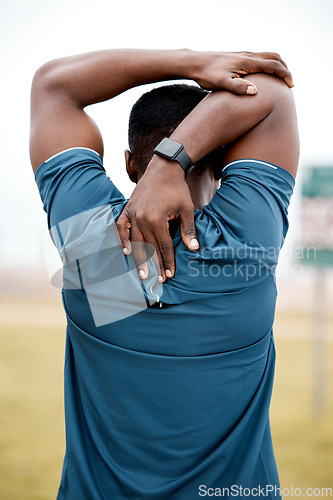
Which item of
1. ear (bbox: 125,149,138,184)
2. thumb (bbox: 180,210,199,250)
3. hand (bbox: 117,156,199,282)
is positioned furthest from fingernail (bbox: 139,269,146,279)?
ear (bbox: 125,149,138,184)

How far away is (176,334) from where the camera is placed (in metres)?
0.89

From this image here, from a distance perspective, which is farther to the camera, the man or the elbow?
the elbow

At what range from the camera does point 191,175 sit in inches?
40.1

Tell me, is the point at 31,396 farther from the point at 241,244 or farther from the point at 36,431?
the point at 241,244

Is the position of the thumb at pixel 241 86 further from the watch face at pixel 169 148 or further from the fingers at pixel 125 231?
the fingers at pixel 125 231

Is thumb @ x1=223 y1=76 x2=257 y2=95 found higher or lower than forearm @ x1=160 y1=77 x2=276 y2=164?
higher

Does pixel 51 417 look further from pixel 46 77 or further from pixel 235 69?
pixel 235 69

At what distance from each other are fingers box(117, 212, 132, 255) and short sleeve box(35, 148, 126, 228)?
6 cm

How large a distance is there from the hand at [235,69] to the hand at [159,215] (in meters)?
0.22

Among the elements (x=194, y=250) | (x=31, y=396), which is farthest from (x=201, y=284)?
(x=31, y=396)

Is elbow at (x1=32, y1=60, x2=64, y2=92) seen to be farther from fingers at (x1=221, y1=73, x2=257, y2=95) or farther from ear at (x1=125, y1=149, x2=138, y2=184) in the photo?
fingers at (x1=221, y1=73, x2=257, y2=95)

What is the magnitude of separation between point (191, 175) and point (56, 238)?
33 centimetres

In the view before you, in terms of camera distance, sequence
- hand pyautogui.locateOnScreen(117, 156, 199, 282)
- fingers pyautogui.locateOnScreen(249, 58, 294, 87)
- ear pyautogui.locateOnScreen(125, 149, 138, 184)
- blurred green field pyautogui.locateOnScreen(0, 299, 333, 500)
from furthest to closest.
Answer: blurred green field pyautogui.locateOnScreen(0, 299, 333, 500)
ear pyautogui.locateOnScreen(125, 149, 138, 184)
fingers pyautogui.locateOnScreen(249, 58, 294, 87)
hand pyautogui.locateOnScreen(117, 156, 199, 282)

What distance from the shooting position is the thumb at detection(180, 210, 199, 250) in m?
0.86
